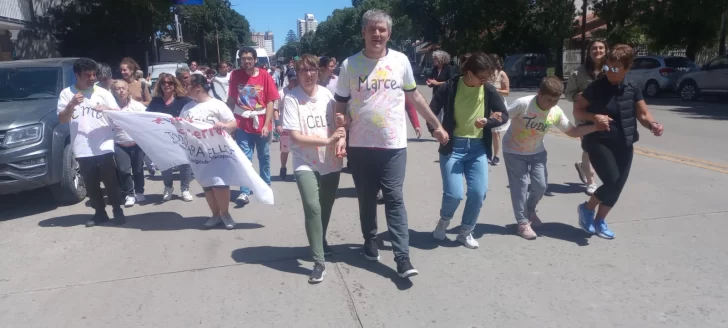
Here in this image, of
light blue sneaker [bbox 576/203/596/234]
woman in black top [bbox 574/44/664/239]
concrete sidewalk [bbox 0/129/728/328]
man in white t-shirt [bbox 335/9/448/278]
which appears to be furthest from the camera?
light blue sneaker [bbox 576/203/596/234]

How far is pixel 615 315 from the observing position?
12.1 ft

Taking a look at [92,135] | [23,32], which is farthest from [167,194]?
[23,32]

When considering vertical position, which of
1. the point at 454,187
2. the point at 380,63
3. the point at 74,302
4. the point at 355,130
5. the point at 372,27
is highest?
the point at 372,27

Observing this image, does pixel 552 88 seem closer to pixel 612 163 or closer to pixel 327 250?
pixel 612 163

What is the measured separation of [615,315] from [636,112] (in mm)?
1965

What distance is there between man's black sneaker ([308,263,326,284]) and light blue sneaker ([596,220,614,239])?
8.28 feet

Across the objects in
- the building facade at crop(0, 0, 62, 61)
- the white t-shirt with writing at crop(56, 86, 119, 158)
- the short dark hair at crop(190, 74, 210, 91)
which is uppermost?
the building facade at crop(0, 0, 62, 61)

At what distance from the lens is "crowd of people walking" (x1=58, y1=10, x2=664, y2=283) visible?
4145 mm

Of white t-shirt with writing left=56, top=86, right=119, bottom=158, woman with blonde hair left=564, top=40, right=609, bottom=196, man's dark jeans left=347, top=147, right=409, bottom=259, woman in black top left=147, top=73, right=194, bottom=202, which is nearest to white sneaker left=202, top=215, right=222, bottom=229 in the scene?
white t-shirt with writing left=56, top=86, right=119, bottom=158

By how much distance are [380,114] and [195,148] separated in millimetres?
2376

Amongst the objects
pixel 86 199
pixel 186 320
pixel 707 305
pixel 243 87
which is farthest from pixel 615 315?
pixel 86 199

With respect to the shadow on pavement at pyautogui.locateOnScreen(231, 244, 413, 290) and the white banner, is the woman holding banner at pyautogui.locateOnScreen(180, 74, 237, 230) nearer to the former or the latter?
the white banner

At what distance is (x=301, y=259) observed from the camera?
15.8 ft

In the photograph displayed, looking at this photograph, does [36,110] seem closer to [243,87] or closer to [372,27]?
[243,87]
